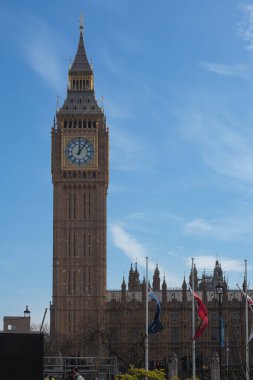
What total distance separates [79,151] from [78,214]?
818 cm

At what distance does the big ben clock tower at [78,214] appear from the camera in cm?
11925

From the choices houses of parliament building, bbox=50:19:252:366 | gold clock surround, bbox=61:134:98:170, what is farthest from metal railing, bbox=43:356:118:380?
gold clock surround, bbox=61:134:98:170

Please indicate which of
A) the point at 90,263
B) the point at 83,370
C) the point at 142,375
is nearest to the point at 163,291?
the point at 90,263

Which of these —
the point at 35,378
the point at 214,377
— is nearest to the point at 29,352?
the point at 35,378

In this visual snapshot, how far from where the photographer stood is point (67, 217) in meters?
122

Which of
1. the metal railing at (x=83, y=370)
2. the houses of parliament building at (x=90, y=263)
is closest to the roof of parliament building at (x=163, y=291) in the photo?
the houses of parliament building at (x=90, y=263)

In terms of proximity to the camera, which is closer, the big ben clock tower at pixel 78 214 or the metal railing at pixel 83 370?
the metal railing at pixel 83 370

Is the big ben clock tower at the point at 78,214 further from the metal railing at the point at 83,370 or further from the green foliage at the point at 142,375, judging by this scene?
the green foliage at the point at 142,375

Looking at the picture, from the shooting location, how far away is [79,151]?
122 metres

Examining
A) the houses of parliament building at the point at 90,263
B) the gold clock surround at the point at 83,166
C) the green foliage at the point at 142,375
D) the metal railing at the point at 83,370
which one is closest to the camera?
the green foliage at the point at 142,375

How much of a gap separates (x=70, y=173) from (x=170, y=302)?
21446mm

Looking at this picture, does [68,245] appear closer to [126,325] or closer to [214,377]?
[126,325]

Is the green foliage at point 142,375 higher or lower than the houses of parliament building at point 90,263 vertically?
lower

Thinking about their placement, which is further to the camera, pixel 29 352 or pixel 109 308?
pixel 109 308
